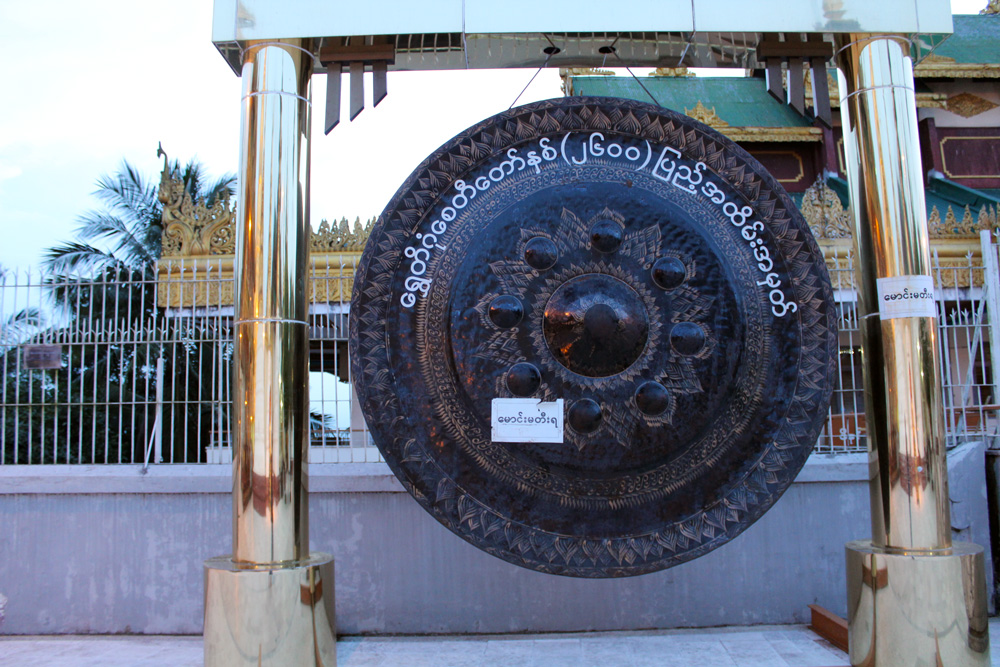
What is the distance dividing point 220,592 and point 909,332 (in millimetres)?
2741

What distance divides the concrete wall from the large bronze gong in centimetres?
209

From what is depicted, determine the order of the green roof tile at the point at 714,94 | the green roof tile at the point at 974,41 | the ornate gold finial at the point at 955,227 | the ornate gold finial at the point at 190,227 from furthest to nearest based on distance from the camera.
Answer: the green roof tile at the point at 974,41
the green roof tile at the point at 714,94
the ornate gold finial at the point at 955,227
the ornate gold finial at the point at 190,227

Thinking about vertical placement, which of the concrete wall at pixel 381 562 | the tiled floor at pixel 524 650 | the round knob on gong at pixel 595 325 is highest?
the round knob on gong at pixel 595 325

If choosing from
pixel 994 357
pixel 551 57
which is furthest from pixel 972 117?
pixel 551 57

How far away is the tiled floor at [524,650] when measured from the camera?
13.3 feet

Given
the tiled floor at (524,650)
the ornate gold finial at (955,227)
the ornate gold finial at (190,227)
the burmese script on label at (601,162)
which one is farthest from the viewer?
the ornate gold finial at (955,227)

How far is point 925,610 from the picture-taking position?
2898mm

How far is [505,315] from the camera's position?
2.78 m

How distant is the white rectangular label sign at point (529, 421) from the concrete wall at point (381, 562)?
215 cm

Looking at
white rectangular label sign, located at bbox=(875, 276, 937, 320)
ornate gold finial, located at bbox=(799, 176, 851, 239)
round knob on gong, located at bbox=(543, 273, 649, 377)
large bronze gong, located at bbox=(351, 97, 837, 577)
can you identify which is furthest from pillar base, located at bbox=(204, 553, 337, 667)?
ornate gold finial, located at bbox=(799, 176, 851, 239)

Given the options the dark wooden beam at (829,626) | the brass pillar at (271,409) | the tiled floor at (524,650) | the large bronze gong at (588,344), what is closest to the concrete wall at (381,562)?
the tiled floor at (524,650)

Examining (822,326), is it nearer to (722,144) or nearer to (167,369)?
(722,144)

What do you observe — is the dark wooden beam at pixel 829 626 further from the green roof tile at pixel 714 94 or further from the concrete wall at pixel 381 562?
the green roof tile at pixel 714 94

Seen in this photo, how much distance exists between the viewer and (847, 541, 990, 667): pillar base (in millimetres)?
2889
